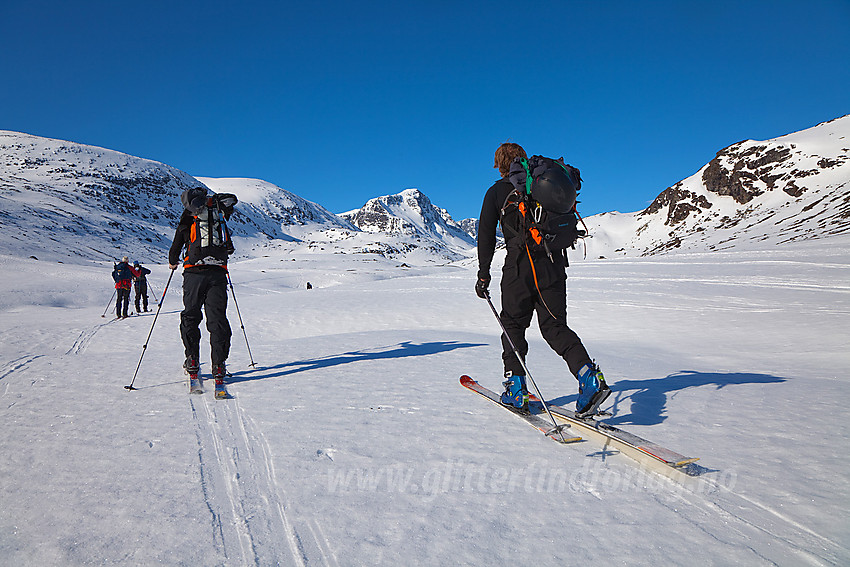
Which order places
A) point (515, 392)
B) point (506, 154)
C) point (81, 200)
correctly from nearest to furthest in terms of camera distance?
point (515, 392), point (506, 154), point (81, 200)

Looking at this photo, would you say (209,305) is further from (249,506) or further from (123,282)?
(123,282)

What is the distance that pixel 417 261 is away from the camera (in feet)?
458

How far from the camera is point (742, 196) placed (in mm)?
92000

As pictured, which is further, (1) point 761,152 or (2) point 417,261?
(2) point 417,261

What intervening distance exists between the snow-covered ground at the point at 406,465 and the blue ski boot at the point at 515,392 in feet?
0.58

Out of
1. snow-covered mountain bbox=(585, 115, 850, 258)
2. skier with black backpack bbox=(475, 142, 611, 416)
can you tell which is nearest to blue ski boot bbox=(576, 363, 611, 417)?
skier with black backpack bbox=(475, 142, 611, 416)

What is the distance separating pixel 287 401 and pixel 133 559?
274 cm

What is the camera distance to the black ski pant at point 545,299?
3711 millimetres

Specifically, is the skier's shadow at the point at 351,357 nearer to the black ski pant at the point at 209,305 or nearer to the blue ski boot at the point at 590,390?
the black ski pant at the point at 209,305

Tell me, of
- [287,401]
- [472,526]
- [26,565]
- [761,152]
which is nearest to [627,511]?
[472,526]

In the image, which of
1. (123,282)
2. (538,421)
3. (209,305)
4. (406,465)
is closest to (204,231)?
(209,305)

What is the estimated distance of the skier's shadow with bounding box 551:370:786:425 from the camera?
4.09 metres

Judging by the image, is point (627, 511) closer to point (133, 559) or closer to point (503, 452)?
point (503, 452)

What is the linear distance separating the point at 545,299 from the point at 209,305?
4364 millimetres
